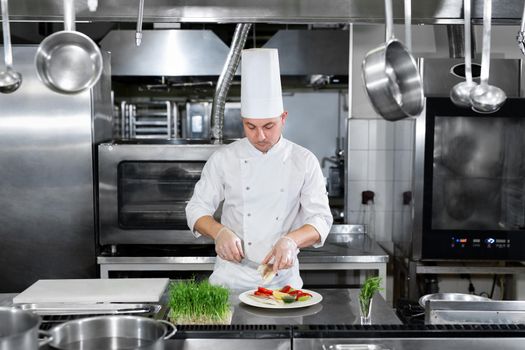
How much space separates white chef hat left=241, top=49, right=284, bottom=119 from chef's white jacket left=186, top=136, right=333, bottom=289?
0.19m

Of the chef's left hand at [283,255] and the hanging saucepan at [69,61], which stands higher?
the hanging saucepan at [69,61]

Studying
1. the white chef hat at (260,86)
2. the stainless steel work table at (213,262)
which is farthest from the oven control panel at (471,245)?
→ the white chef hat at (260,86)

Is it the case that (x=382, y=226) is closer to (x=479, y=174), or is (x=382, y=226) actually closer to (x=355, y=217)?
(x=355, y=217)

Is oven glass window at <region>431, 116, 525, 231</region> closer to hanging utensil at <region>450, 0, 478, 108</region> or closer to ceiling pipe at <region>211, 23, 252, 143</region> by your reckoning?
ceiling pipe at <region>211, 23, 252, 143</region>

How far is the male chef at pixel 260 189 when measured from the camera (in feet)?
8.00

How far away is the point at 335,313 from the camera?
1987mm

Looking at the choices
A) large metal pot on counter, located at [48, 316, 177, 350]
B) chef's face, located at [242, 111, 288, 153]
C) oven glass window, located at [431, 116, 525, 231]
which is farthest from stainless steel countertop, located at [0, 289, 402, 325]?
oven glass window, located at [431, 116, 525, 231]

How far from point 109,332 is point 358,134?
285 centimetres

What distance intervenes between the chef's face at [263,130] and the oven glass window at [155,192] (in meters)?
0.83

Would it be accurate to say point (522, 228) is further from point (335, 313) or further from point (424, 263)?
point (335, 313)

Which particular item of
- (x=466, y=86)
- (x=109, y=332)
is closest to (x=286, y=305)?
(x=109, y=332)

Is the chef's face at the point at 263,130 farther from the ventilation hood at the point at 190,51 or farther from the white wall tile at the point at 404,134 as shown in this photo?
the ventilation hood at the point at 190,51

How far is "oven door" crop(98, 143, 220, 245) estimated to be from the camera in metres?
3.23

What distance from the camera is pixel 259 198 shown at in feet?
8.32
